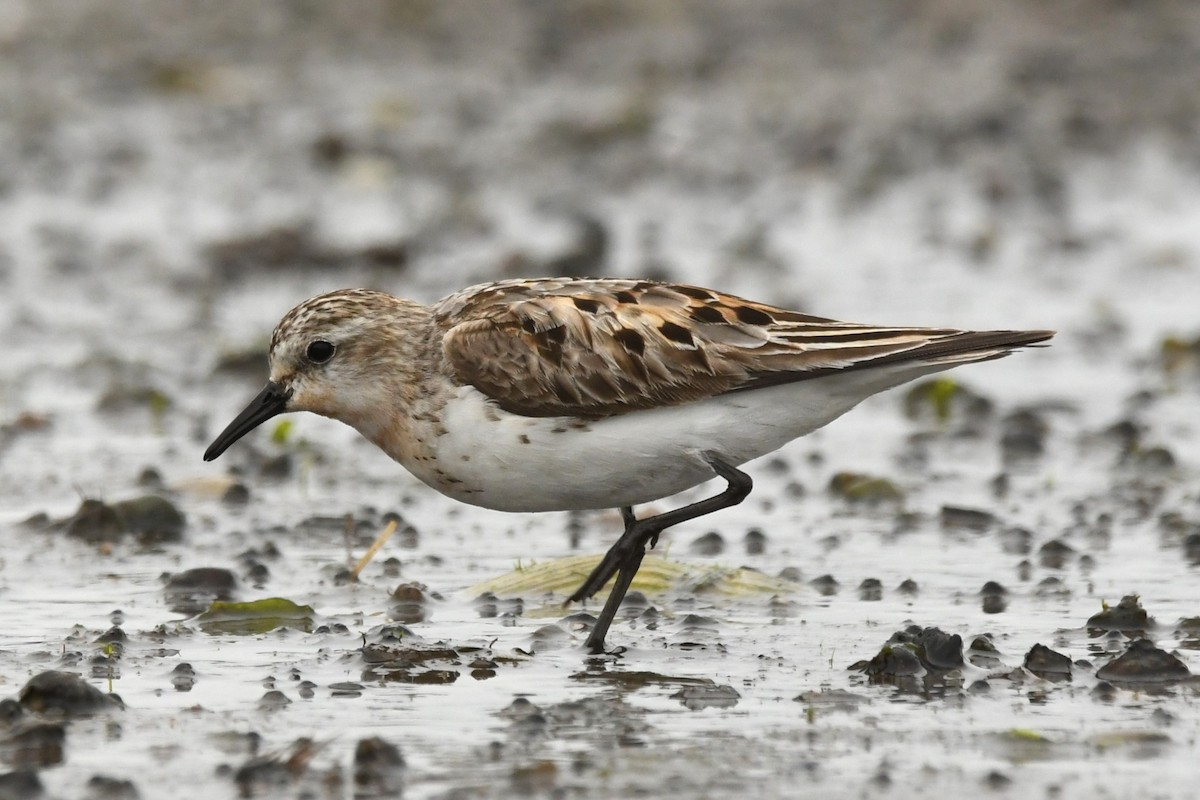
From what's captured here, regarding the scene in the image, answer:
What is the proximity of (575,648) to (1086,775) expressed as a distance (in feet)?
7.43

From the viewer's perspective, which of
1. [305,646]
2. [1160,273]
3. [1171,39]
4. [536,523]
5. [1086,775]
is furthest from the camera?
[1171,39]

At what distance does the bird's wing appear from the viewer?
720 centimetres

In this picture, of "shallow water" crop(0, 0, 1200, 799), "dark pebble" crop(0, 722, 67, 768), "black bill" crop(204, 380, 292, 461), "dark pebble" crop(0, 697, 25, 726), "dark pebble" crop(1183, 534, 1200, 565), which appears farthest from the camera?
"dark pebble" crop(1183, 534, 1200, 565)

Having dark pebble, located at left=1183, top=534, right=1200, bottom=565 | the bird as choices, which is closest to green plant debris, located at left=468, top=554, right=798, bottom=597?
the bird

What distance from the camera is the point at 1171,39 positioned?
75.3 ft

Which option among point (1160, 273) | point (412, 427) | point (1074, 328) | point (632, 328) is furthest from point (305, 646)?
point (1160, 273)

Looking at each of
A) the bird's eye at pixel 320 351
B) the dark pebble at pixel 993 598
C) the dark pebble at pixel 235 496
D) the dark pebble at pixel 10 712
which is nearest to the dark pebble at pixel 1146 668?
the dark pebble at pixel 993 598

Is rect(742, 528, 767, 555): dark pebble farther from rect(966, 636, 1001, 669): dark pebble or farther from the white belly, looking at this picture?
rect(966, 636, 1001, 669): dark pebble

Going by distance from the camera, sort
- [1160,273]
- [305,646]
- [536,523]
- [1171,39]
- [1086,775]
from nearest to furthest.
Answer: [1086,775] < [305,646] < [536,523] < [1160,273] < [1171,39]

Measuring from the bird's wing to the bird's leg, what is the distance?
1.06 ft

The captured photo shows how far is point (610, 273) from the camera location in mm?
15656

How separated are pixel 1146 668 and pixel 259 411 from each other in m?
3.59

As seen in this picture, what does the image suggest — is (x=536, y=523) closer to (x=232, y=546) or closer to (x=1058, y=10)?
(x=232, y=546)

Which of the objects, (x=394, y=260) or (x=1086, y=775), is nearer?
(x=1086, y=775)
